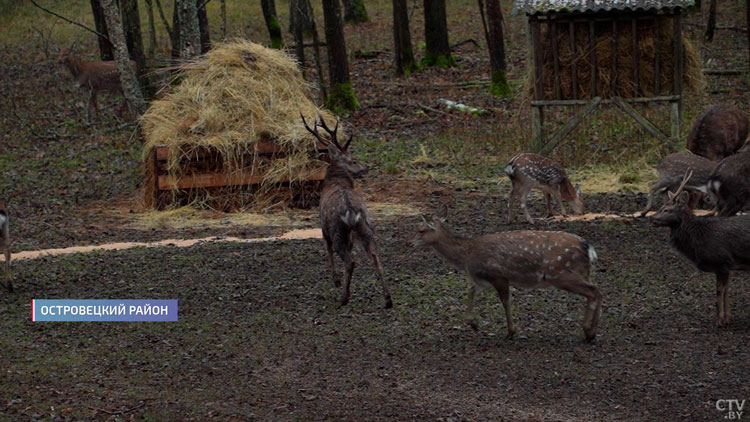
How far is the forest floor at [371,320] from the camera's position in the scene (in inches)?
255

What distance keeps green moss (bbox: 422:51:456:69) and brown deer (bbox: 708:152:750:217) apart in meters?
15.0

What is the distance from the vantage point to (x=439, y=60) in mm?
25266

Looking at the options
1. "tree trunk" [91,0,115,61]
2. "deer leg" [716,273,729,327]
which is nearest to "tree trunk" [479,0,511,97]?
"tree trunk" [91,0,115,61]

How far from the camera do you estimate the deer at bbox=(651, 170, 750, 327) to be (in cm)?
784

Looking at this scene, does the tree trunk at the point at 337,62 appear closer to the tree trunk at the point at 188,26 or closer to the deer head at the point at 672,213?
the tree trunk at the point at 188,26

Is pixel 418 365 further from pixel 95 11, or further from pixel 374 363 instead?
pixel 95 11

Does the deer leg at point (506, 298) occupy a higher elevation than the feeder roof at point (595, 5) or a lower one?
lower

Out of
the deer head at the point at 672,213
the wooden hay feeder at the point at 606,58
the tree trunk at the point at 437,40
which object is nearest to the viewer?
the deer head at the point at 672,213

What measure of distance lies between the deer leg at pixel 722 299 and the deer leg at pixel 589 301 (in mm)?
1075

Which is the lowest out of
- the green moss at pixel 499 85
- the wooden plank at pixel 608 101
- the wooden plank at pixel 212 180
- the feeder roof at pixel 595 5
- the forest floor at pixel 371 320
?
the forest floor at pixel 371 320

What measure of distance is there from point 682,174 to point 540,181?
1.60 m

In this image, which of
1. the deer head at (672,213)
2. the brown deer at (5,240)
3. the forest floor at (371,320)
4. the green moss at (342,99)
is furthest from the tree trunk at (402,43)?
the deer head at (672,213)

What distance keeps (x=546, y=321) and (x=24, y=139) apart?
577 inches

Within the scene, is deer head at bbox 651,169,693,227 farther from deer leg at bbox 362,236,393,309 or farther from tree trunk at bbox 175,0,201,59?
tree trunk at bbox 175,0,201,59
